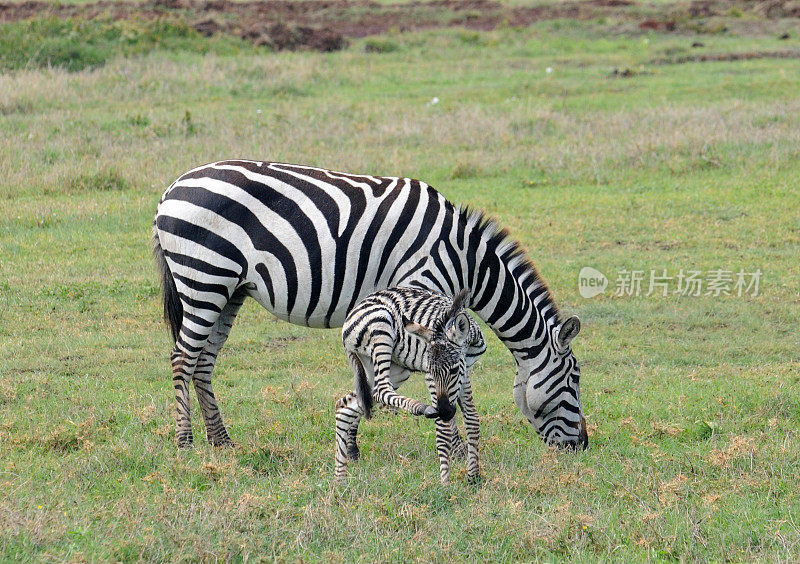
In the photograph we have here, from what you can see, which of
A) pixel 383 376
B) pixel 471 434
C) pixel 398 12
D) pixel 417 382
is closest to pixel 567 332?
pixel 471 434

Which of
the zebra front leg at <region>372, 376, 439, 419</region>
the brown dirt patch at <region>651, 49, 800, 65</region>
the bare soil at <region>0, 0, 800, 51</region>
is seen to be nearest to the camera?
the zebra front leg at <region>372, 376, 439, 419</region>

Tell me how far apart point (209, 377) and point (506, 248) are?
2.45 meters

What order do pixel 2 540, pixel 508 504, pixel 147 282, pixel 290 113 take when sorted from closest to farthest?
pixel 2 540 → pixel 508 504 → pixel 147 282 → pixel 290 113

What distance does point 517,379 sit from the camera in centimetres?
679

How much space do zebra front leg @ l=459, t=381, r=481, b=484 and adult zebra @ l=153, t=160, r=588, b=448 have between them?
2.21ft

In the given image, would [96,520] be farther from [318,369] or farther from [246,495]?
[318,369]

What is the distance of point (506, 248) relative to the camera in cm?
675

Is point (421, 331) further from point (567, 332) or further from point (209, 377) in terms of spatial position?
point (209, 377)

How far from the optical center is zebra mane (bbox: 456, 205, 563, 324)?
6.65 meters

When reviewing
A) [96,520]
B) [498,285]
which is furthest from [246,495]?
[498,285]

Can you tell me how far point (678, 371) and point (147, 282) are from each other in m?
5.80

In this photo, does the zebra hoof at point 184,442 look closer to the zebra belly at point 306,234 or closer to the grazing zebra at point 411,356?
the zebra belly at point 306,234

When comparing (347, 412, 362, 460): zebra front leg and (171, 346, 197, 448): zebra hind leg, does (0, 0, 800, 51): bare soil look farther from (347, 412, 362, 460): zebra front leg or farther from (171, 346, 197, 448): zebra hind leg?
(347, 412, 362, 460): zebra front leg

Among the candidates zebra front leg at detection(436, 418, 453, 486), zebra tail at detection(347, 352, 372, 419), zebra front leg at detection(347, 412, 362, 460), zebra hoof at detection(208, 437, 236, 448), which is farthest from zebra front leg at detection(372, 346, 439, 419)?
zebra hoof at detection(208, 437, 236, 448)
